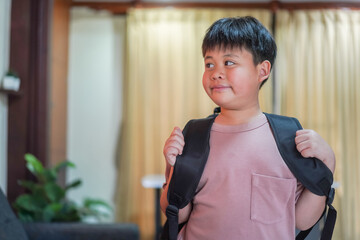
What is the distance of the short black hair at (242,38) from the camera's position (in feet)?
2.54

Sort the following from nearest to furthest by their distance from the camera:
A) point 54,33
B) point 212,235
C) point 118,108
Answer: point 212,235 < point 54,33 < point 118,108

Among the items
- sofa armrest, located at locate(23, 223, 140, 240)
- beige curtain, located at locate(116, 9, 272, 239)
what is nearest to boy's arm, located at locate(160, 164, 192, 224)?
sofa armrest, located at locate(23, 223, 140, 240)

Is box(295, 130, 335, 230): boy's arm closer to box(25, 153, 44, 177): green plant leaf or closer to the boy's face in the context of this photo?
the boy's face

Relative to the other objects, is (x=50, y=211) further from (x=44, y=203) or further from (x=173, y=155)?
(x=173, y=155)

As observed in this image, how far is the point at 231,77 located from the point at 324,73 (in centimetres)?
355

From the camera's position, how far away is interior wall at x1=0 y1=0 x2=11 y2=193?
2.67 metres

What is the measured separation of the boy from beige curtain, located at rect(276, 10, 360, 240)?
334cm

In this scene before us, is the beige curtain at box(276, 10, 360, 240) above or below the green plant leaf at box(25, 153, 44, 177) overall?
above

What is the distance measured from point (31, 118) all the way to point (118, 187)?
59.9 inches

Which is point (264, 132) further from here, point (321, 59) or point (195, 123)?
point (321, 59)

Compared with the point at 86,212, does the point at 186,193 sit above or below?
above

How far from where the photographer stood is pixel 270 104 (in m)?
4.02

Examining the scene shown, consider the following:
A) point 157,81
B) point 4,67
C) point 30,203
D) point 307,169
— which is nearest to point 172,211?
point 307,169

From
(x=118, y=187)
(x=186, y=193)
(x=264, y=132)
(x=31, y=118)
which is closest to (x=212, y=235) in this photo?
(x=186, y=193)
